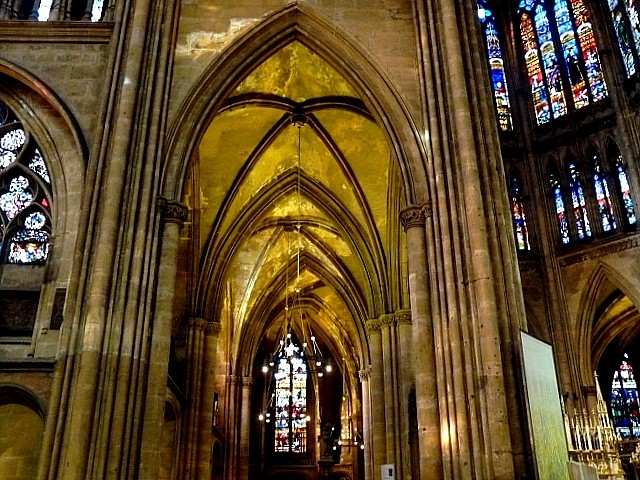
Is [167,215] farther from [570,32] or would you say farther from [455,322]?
[570,32]

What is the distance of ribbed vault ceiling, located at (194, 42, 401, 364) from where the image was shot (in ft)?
55.1

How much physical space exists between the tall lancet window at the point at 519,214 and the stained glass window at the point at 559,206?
3.47 ft

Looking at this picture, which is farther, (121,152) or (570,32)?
(570,32)

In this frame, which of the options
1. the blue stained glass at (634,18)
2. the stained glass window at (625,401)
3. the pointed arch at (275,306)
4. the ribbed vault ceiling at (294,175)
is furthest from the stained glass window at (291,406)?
the blue stained glass at (634,18)

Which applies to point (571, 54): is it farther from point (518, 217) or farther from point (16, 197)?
point (16, 197)

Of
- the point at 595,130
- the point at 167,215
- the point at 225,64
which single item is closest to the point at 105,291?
the point at 167,215

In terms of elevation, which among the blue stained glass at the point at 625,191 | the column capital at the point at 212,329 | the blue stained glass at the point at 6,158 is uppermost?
the blue stained glass at the point at 625,191

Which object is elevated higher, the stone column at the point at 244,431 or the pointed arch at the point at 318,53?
the pointed arch at the point at 318,53

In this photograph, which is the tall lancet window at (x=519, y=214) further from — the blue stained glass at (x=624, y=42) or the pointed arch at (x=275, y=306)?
the pointed arch at (x=275, y=306)

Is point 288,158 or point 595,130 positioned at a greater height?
point 595,130

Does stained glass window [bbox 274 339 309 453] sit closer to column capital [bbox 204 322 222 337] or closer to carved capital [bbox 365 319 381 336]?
carved capital [bbox 365 319 381 336]

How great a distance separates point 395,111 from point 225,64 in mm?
3665

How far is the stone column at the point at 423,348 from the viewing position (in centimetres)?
1057

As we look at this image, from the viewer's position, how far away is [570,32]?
23.2m
